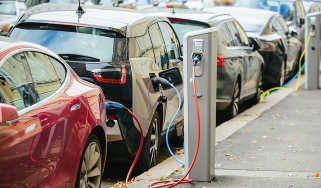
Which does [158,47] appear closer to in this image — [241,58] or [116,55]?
[116,55]

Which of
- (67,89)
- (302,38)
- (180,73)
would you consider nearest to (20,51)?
(67,89)

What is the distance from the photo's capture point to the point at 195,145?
645 centimetres

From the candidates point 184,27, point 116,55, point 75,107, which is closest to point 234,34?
point 184,27

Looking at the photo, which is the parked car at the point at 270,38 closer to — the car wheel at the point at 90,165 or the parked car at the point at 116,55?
the parked car at the point at 116,55

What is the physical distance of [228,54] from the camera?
36.1ft

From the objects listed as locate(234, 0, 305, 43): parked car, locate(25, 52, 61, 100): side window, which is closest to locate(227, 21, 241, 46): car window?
locate(25, 52, 61, 100): side window

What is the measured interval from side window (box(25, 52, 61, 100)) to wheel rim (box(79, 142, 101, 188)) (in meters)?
0.64

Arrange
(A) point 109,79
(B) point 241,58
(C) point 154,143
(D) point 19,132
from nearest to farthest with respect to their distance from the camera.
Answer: (D) point 19,132
(A) point 109,79
(C) point 154,143
(B) point 241,58

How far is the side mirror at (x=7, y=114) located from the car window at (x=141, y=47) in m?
3.09

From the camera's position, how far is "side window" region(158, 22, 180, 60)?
8758mm

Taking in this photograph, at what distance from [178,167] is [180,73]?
73.0 inches

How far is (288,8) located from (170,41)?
12.8 metres

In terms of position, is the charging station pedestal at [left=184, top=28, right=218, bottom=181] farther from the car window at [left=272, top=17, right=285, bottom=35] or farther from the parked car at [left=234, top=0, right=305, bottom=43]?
the parked car at [left=234, top=0, right=305, bottom=43]

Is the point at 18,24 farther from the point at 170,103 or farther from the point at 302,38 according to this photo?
the point at 302,38
